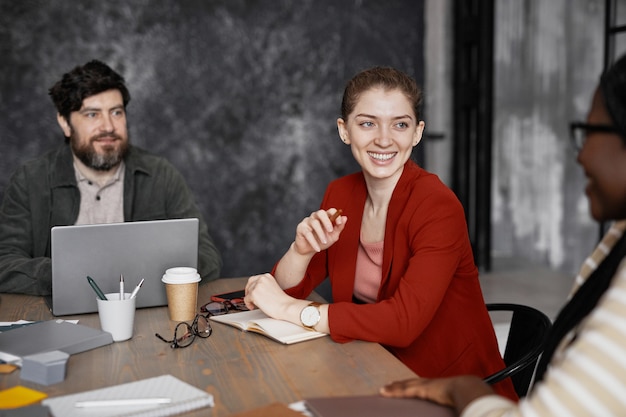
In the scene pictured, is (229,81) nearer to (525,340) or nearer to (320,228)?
(320,228)

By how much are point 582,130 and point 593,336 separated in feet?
1.13

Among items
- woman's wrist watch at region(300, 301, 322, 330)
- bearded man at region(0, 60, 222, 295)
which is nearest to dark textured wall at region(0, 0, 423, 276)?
bearded man at region(0, 60, 222, 295)

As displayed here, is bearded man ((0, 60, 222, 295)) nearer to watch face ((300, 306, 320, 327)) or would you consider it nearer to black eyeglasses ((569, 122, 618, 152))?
watch face ((300, 306, 320, 327))

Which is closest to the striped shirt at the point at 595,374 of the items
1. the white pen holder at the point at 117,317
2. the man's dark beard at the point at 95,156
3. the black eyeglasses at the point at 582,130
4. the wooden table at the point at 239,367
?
the black eyeglasses at the point at 582,130

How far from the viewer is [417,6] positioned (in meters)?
4.73

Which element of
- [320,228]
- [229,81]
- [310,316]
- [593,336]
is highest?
[229,81]

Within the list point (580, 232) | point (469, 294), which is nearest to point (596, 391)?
point (469, 294)

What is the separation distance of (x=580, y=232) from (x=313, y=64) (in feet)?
8.99

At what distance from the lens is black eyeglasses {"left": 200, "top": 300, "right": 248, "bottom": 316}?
191 cm

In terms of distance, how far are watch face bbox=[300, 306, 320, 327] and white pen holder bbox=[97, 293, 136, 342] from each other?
1.37 feet

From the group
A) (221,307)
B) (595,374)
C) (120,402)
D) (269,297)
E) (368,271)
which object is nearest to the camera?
(595,374)

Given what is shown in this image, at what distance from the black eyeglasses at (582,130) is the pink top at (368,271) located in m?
0.93

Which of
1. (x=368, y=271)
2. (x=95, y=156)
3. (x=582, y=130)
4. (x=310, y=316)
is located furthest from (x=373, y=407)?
(x=95, y=156)

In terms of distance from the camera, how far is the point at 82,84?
9.00 feet
